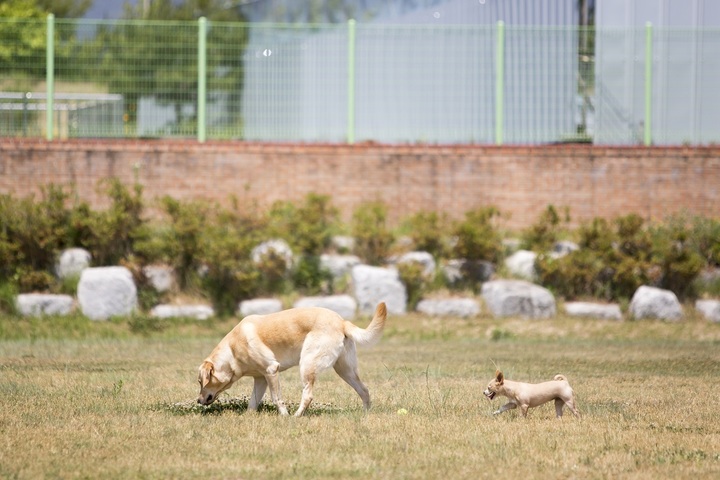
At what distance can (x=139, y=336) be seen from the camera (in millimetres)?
18312

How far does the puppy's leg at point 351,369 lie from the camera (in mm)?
10156

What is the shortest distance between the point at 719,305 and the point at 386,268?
627cm

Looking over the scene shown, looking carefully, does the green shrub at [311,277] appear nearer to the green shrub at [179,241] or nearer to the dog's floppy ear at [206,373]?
the green shrub at [179,241]

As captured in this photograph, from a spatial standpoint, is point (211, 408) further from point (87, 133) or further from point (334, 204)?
point (87, 133)

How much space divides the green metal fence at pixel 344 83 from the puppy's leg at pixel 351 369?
40.4ft

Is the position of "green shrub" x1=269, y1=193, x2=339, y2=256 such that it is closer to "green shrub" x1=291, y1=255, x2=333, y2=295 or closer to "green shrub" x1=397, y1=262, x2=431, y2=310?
"green shrub" x1=291, y1=255, x2=333, y2=295

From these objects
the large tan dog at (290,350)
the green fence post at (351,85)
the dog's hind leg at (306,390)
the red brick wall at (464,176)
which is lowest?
the dog's hind leg at (306,390)

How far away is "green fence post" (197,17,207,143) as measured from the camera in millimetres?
22000

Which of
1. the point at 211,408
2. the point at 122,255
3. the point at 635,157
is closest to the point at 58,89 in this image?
the point at 122,255

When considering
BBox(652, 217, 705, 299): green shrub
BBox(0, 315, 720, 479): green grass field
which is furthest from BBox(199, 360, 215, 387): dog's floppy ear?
BBox(652, 217, 705, 299): green shrub

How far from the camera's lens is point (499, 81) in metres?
22.3

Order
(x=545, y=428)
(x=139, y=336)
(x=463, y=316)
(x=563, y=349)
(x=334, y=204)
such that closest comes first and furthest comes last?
(x=545, y=428), (x=563, y=349), (x=139, y=336), (x=463, y=316), (x=334, y=204)

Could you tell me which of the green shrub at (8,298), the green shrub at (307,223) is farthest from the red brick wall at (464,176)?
the green shrub at (8,298)

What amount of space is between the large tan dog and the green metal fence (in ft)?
39.8
